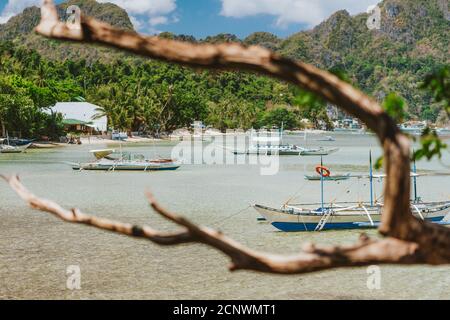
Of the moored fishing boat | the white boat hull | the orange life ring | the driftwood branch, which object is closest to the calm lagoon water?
the white boat hull

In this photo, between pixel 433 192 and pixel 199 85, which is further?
pixel 199 85

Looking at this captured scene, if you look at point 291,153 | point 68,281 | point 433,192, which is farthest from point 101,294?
point 291,153

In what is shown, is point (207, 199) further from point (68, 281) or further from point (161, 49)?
point (161, 49)

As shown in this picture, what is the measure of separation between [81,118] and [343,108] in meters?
103

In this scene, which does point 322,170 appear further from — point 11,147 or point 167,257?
point 11,147

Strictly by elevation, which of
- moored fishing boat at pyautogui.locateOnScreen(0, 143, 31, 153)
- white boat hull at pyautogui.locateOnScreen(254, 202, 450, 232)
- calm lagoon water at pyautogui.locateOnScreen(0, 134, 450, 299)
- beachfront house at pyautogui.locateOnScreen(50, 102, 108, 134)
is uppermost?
beachfront house at pyautogui.locateOnScreen(50, 102, 108, 134)

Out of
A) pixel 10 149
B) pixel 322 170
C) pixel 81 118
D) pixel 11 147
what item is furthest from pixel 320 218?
pixel 81 118

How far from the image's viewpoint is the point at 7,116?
75.6 m

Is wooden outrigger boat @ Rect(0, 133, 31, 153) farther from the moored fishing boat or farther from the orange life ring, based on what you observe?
the orange life ring

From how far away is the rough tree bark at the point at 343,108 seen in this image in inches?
86.5

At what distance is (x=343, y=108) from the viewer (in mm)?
2328

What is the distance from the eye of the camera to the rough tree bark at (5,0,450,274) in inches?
86.5

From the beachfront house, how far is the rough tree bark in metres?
99.3
